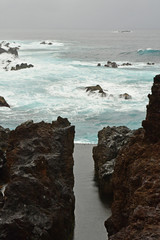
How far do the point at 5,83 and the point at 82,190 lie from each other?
3676 centimetres

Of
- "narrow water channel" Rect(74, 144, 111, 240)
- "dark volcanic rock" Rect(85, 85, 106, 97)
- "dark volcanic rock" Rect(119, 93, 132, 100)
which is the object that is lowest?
"narrow water channel" Rect(74, 144, 111, 240)

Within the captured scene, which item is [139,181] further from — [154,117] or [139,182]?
[154,117]

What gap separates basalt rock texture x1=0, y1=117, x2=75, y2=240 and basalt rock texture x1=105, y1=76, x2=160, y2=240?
1.80m

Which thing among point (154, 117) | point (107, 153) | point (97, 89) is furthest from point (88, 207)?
point (97, 89)

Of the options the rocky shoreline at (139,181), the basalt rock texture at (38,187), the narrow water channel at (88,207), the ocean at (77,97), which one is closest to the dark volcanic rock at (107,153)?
the narrow water channel at (88,207)

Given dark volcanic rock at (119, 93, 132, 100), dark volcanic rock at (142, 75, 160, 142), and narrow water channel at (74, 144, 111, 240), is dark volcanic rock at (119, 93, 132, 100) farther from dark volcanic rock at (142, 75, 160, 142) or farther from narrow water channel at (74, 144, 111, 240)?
dark volcanic rock at (142, 75, 160, 142)

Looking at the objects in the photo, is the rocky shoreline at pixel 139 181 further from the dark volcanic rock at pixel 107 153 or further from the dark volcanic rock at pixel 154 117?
the dark volcanic rock at pixel 107 153

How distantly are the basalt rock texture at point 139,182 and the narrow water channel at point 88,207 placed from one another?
217 cm

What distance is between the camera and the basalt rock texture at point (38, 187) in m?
9.98

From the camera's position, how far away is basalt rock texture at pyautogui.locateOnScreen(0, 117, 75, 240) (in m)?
9.98

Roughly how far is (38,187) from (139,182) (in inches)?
122

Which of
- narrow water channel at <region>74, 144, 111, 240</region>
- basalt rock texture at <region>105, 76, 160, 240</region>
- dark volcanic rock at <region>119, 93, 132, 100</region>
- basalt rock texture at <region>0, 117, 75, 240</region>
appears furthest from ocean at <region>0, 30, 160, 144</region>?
basalt rock texture at <region>105, 76, 160, 240</region>

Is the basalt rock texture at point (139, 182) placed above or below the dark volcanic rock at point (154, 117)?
below

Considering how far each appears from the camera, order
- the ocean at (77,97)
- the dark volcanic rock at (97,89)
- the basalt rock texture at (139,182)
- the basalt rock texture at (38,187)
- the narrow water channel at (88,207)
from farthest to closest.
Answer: the dark volcanic rock at (97,89), the ocean at (77,97), the narrow water channel at (88,207), the basalt rock texture at (38,187), the basalt rock texture at (139,182)
